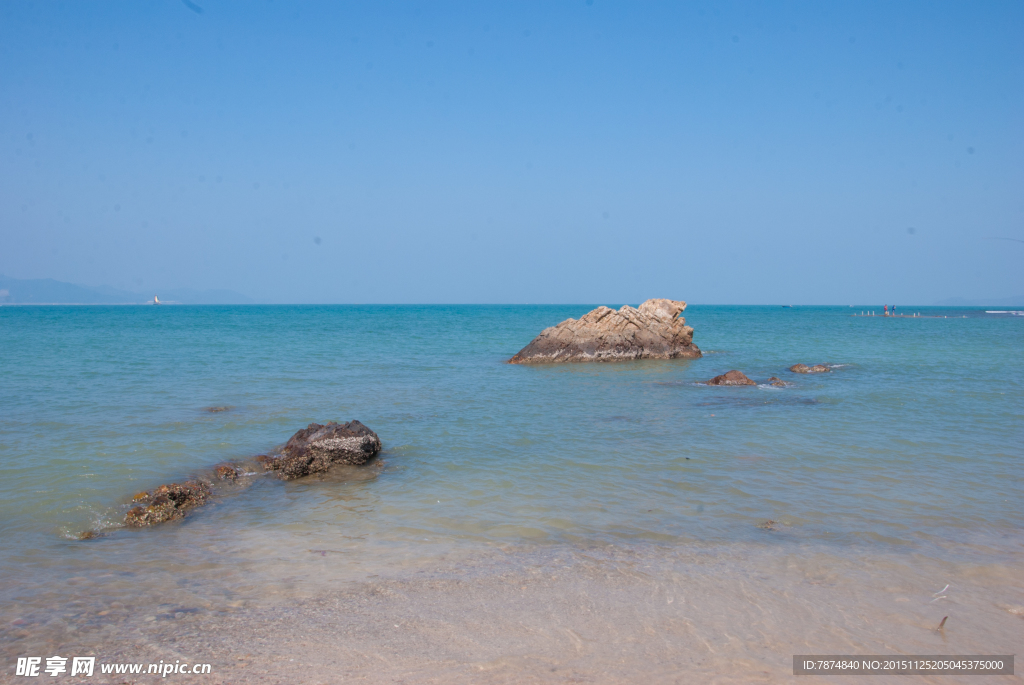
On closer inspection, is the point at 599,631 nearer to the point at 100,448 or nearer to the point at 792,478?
the point at 792,478

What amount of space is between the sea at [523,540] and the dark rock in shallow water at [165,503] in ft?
0.85

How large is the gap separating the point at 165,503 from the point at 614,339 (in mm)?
24913

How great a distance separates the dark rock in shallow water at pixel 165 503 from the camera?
911 centimetres

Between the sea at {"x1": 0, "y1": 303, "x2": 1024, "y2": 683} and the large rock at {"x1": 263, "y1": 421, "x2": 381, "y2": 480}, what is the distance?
356 mm

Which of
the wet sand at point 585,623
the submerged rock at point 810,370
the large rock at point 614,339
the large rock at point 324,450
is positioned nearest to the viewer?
the wet sand at point 585,623

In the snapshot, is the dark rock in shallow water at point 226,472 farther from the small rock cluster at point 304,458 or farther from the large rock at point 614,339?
the large rock at point 614,339

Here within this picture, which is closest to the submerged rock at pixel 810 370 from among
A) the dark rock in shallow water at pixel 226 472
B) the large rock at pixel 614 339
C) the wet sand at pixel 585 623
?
the large rock at pixel 614 339

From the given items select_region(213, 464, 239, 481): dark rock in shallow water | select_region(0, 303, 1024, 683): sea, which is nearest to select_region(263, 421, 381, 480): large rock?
select_region(0, 303, 1024, 683): sea

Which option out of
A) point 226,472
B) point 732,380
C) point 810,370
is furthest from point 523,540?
point 810,370

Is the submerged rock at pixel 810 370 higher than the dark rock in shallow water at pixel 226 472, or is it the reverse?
the submerged rock at pixel 810 370

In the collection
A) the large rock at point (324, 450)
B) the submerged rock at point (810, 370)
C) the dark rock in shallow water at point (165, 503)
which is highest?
the submerged rock at point (810, 370)

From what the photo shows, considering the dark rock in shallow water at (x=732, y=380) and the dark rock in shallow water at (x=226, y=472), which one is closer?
the dark rock in shallow water at (x=226, y=472)

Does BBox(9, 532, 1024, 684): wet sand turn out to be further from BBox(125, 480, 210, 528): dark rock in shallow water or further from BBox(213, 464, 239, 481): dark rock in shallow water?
BBox(213, 464, 239, 481): dark rock in shallow water

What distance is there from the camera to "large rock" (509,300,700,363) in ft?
103
